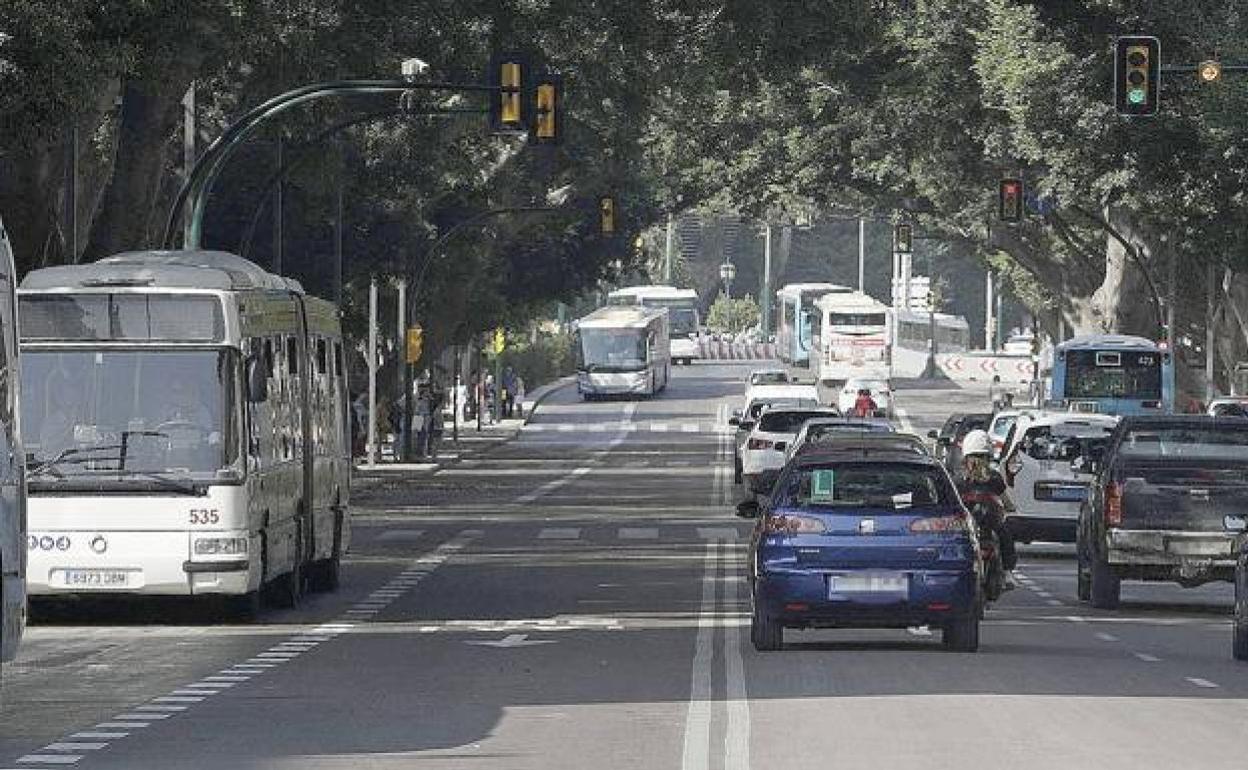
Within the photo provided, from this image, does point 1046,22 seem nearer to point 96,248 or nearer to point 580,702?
point 96,248

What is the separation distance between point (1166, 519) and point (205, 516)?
9002mm

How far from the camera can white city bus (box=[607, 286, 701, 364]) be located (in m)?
163

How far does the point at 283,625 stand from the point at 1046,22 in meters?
39.1

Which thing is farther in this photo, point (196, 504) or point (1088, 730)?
point (196, 504)

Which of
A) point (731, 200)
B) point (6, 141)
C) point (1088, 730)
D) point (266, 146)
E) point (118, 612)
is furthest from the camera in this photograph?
point (731, 200)

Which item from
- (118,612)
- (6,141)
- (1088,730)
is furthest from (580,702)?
(6,141)

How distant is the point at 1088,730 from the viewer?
17797 millimetres

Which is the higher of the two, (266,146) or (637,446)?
(266,146)

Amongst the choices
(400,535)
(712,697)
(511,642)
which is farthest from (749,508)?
(400,535)

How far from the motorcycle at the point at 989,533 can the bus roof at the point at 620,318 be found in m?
91.8

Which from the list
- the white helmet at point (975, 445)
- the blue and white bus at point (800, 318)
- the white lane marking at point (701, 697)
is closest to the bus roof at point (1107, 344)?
the white helmet at point (975, 445)

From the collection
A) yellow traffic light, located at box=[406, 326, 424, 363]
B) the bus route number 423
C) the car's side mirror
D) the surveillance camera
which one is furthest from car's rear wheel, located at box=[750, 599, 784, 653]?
yellow traffic light, located at box=[406, 326, 424, 363]

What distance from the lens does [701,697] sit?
1994 centimetres

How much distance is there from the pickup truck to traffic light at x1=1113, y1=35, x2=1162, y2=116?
904 cm
